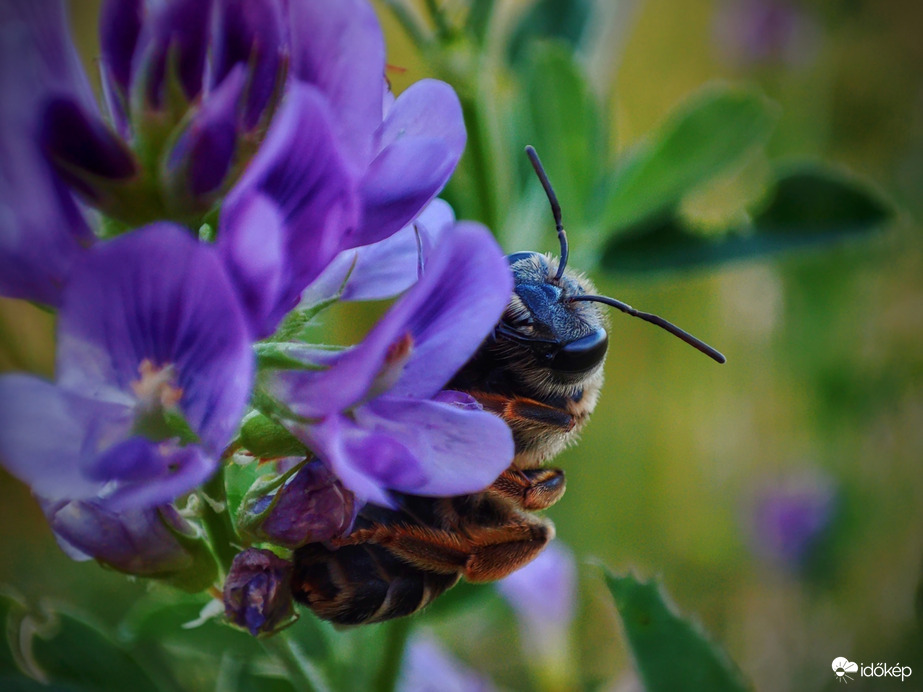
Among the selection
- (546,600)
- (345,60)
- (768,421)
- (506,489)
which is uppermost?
(345,60)

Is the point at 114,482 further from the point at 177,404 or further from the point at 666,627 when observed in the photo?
the point at 666,627

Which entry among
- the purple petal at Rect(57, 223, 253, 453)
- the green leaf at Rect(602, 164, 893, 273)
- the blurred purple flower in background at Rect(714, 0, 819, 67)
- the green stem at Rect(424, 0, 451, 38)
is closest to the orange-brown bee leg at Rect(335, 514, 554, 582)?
the purple petal at Rect(57, 223, 253, 453)

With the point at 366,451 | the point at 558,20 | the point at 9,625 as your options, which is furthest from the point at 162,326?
the point at 558,20

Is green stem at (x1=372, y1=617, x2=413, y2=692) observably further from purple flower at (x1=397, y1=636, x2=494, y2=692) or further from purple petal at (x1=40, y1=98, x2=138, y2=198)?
purple petal at (x1=40, y1=98, x2=138, y2=198)

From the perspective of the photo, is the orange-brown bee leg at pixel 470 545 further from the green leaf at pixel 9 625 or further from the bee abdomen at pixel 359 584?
the green leaf at pixel 9 625

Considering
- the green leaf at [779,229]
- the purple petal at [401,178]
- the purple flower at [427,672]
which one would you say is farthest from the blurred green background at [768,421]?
the purple petal at [401,178]

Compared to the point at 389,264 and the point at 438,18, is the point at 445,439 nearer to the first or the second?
the point at 389,264

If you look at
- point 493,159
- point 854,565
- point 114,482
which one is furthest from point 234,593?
point 854,565
